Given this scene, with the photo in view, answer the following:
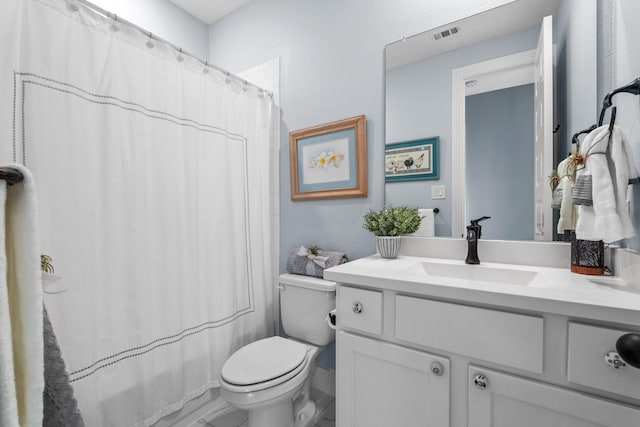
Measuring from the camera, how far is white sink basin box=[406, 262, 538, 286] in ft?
3.71

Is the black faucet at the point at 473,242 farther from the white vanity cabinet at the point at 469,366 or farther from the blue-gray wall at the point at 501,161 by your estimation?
the white vanity cabinet at the point at 469,366

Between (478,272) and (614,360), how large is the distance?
1.74 ft

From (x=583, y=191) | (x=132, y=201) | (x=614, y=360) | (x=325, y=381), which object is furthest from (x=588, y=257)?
(x=132, y=201)

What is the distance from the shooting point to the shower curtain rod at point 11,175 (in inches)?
17.5

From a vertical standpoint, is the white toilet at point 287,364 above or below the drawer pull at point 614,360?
below

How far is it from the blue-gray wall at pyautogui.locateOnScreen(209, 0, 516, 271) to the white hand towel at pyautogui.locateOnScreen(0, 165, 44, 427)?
138 cm

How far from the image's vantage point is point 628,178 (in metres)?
0.85

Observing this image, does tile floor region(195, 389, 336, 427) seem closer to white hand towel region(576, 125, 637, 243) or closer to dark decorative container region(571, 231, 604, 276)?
dark decorative container region(571, 231, 604, 276)

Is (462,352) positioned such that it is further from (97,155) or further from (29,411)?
(97,155)

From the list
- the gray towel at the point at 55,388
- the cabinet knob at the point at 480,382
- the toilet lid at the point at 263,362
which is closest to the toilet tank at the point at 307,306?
the toilet lid at the point at 263,362

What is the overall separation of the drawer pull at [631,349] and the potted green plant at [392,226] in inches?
36.1

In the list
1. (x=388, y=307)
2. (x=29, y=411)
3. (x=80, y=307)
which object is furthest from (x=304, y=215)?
(x=29, y=411)

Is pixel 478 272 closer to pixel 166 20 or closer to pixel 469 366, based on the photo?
pixel 469 366

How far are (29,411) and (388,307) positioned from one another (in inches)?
35.2
